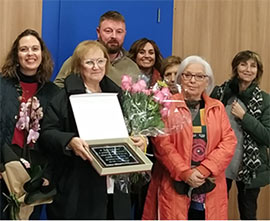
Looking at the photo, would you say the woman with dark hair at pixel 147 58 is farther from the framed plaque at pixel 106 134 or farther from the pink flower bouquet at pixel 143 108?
the framed plaque at pixel 106 134

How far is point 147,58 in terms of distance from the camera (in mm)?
3008

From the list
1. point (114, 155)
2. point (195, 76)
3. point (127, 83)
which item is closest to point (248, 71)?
point (195, 76)

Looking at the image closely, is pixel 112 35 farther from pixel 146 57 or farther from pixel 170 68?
pixel 170 68

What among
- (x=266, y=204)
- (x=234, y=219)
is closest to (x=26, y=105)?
(x=234, y=219)

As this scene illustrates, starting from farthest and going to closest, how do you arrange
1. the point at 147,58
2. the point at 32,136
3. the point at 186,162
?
the point at 147,58
the point at 186,162
the point at 32,136

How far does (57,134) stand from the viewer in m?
1.90

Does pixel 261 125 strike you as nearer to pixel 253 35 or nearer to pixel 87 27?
pixel 253 35

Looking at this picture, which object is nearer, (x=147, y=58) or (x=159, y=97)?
(x=159, y=97)

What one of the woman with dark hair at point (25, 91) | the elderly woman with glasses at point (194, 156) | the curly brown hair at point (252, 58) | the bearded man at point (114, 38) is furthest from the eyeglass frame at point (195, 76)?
the woman with dark hair at point (25, 91)

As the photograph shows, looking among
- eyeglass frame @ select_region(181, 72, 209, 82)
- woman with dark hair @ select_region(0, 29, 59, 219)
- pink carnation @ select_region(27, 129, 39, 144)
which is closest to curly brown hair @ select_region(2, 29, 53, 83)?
woman with dark hair @ select_region(0, 29, 59, 219)

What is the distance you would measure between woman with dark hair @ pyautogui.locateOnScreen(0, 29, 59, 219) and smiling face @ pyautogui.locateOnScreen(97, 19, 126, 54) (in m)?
0.55

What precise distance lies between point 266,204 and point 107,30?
2146mm

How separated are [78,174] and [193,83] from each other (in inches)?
33.4

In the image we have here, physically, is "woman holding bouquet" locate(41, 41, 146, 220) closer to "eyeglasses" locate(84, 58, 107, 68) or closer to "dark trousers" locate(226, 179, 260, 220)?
"eyeglasses" locate(84, 58, 107, 68)
